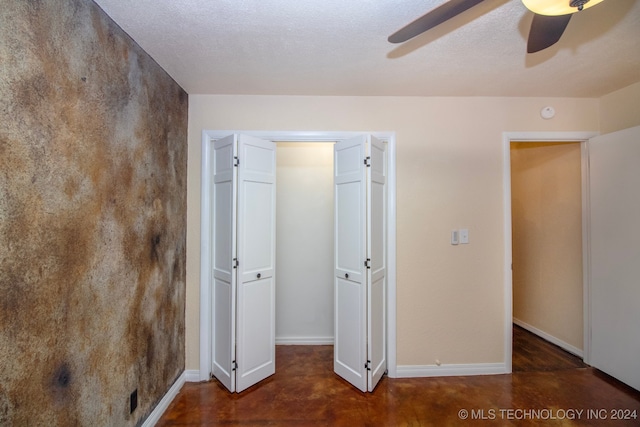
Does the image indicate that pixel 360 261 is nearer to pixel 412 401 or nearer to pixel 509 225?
pixel 412 401

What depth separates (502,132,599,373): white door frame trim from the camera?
89.7 inches

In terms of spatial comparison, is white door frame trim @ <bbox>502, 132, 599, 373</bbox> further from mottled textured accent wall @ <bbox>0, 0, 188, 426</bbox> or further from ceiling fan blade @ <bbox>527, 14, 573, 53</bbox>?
mottled textured accent wall @ <bbox>0, 0, 188, 426</bbox>

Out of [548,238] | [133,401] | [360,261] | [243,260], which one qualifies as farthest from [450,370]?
[133,401]

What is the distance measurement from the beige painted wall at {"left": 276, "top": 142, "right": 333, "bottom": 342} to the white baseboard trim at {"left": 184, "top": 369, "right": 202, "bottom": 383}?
94 cm

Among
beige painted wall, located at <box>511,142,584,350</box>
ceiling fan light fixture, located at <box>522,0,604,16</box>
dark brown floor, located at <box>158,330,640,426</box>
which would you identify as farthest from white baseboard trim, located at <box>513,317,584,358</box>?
ceiling fan light fixture, located at <box>522,0,604,16</box>

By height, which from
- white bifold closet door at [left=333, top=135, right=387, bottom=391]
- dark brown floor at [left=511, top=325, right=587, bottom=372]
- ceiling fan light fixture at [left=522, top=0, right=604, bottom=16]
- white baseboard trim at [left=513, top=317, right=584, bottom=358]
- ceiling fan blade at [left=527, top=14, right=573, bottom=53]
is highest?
ceiling fan blade at [left=527, top=14, right=573, bottom=53]

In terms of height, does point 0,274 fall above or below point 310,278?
above

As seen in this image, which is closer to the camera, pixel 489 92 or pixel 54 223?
pixel 54 223

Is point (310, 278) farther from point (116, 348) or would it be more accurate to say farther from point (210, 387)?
point (116, 348)

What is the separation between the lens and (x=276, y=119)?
2.28m

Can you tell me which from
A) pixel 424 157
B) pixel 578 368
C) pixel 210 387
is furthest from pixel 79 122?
pixel 578 368

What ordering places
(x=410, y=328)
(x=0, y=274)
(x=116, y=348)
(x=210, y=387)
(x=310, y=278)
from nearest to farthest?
(x=0, y=274) < (x=116, y=348) < (x=210, y=387) < (x=410, y=328) < (x=310, y=278)

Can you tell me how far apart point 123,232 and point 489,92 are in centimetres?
288

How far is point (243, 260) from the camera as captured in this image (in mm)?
2037
